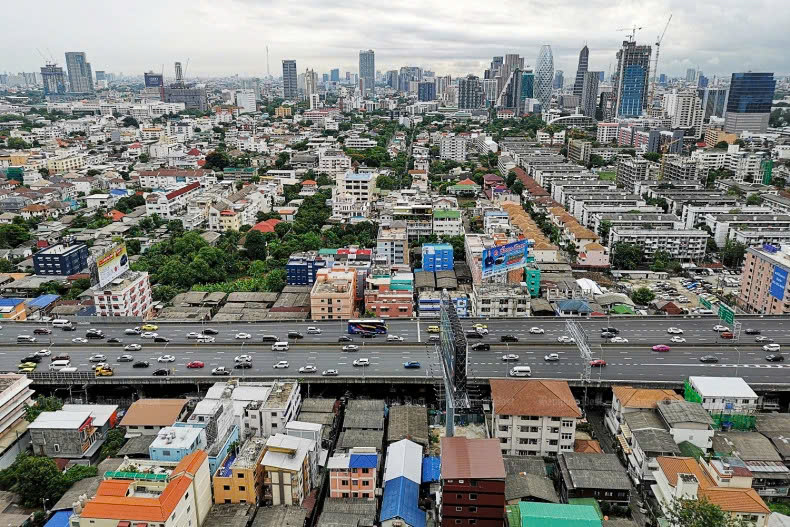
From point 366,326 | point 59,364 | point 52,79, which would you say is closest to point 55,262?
point 59,364

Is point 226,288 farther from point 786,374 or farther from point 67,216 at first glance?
point 786,374

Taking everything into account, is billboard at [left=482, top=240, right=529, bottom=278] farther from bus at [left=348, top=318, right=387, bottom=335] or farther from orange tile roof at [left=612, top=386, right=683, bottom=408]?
orange tile roof at [left=612, top=386, right=683, bottom=408]

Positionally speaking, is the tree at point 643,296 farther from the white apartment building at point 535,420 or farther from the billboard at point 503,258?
the white apartment building at point 535,420

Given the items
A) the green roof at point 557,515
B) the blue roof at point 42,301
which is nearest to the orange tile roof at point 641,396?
the green roof at point 557,515

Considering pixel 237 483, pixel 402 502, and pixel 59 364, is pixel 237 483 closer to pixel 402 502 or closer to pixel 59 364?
pixel 402 502

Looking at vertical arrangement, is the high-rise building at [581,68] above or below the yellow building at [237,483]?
above

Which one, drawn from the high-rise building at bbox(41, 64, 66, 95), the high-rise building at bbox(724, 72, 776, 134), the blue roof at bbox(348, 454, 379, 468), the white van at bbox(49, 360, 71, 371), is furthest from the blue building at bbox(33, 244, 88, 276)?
the high-rise building at bbox(41, 64, 66, 95)
